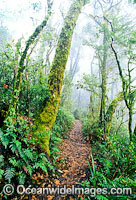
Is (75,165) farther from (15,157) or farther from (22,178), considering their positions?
(15,157)

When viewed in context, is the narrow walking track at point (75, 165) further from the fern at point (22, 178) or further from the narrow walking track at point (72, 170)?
the fern at point (22, 178)

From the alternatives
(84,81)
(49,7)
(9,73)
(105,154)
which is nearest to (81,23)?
(84,81)

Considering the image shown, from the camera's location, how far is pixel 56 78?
4.83 metres

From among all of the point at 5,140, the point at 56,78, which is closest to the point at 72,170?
the point at 5,140

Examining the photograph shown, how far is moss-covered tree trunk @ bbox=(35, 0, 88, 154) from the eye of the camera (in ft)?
13.7

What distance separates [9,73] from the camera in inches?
171

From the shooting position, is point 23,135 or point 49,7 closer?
point 23,135

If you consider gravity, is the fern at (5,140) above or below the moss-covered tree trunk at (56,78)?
below

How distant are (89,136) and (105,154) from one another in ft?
8.15

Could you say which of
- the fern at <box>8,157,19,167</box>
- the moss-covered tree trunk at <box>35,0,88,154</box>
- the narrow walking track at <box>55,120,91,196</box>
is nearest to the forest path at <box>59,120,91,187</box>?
the narrow walking track at <box>55,120,91,196</box>

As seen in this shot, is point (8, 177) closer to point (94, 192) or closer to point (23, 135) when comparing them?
point (23, 135)

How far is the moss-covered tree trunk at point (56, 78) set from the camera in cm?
417

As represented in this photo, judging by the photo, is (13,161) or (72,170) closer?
(13,161)

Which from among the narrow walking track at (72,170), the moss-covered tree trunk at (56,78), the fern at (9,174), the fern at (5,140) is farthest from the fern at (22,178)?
the moss-covered tree trunk at (56,78)
